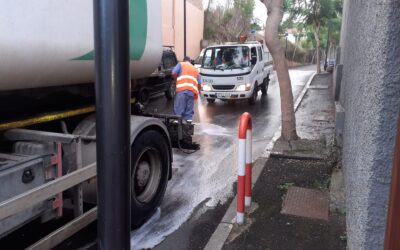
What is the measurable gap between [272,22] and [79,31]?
14.7ft

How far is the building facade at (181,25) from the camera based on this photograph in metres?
25.4

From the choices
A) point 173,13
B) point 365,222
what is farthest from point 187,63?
point 173,13

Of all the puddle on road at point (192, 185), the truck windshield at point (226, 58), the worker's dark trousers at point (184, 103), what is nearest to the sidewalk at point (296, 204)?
the puddle on road at point (192, 185)

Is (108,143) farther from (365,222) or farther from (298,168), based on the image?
(298,168)

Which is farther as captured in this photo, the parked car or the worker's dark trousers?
the parked car

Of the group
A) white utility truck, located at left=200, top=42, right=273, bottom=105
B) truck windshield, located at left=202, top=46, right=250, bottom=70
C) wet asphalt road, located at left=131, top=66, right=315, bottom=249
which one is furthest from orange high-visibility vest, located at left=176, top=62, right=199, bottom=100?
truck windshield, located at left=202, top=46, right=250, bottom=70

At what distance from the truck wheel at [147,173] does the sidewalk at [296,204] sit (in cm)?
103

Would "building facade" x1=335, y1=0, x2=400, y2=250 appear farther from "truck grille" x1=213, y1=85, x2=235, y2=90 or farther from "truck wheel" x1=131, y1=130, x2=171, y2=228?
"truck grille" x1=213, y1=85, x2=235, y2=90

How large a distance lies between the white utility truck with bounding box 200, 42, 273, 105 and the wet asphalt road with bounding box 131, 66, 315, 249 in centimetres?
209

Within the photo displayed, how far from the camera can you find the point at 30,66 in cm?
291

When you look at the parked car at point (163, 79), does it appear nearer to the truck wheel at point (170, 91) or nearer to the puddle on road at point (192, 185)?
the truck wheel at point (170, 91)

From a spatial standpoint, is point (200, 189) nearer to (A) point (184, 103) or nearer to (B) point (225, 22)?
(A) point (184, 103)

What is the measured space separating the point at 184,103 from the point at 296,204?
4675mm

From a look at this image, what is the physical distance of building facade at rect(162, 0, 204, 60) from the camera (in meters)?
25.4
